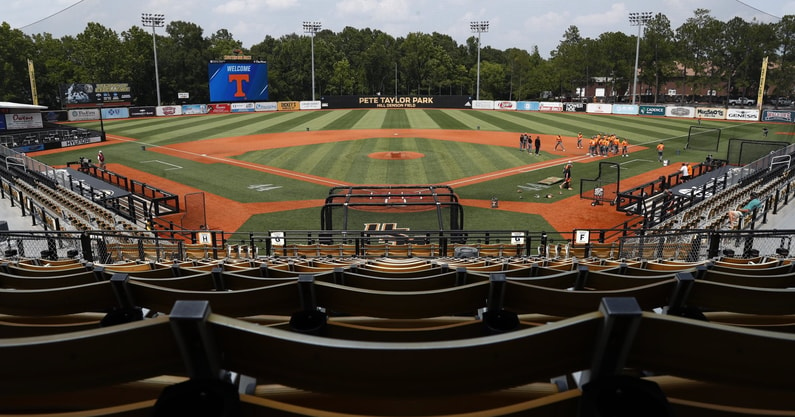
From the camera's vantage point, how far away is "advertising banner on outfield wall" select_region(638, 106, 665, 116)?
70.4 m

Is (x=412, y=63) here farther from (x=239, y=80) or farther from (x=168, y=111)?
(x=168, y=111)

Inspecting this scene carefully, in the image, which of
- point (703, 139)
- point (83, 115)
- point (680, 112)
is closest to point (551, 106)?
point (680, 112)

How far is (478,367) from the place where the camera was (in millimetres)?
1991

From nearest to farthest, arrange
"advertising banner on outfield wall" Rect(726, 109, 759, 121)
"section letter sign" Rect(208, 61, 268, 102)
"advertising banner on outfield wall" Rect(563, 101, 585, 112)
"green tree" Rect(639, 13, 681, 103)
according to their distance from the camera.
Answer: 1. "advertising banner on outfield wall" Rect(726, 109, 759, 121)
2. "section letter sign" Rect(208, 61, 268, 102)
3. "advertising banner on outfield wall" Rect(563, 101, 585, 112)
4. "green tree" Rect(639, 13, 681, 103)

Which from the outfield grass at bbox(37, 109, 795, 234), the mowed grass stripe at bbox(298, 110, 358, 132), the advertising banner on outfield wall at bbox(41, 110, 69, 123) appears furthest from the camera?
the advertising banner on outfield wall at bbox(41, 110, 69, 123)

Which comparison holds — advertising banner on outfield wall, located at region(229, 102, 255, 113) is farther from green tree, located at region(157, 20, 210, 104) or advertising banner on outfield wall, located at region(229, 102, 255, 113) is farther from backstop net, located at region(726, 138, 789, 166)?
backstop net, located at region(726, 138, 789, 166)

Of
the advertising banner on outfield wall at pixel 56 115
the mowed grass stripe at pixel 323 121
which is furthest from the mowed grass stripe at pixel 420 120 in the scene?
the advertising banner on outfield wall at pixel 56 115

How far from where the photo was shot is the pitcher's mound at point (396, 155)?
1551 inches

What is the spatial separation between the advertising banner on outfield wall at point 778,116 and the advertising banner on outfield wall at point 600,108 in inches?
725

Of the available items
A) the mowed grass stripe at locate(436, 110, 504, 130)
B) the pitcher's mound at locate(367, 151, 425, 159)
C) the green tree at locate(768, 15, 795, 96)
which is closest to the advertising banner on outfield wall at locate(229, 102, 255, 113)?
the mowed grass stripe at locate(436, 110, 504, 130)

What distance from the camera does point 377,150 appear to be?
4275 cm

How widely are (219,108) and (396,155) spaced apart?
49025 mm

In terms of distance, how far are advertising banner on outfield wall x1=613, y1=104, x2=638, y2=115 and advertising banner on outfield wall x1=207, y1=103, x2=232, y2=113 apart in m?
57.5

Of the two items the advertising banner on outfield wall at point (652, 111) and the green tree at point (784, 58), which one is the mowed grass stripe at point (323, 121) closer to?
the advertising banner on outfield wall at point (652, 111)
